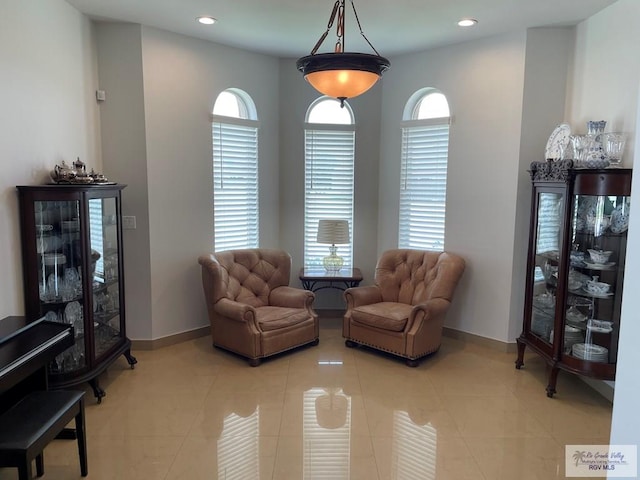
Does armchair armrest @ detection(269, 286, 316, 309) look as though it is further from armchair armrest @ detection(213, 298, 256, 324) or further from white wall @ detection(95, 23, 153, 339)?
white wall @ detection(95, 23, 153, 339)

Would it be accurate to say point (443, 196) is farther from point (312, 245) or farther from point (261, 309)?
point (261, 309)

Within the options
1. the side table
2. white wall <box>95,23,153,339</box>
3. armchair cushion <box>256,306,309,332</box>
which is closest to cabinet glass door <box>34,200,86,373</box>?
white wall <box>95,23,153,339</box>

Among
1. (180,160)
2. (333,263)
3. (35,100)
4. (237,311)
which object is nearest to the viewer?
(35,100)

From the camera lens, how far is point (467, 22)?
4.02 m

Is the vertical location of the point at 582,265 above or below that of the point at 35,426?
above

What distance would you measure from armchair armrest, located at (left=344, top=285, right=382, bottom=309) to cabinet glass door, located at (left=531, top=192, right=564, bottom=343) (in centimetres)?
150

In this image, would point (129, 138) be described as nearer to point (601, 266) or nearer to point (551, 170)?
point (551, 170)

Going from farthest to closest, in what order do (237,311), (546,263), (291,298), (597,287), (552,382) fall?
(291,298) → (237,311) → (546,263) → (552,382) → (597,287)

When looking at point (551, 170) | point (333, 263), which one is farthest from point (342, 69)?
point (333, 263)

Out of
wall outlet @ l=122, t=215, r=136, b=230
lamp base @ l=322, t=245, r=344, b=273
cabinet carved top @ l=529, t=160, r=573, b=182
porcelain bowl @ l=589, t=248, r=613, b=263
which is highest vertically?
cabinet carved top @ l=529, t=160, r=573, b=182

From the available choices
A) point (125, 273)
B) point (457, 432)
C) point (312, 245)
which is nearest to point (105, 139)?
point (125, 273)

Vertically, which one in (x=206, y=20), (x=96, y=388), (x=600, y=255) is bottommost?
(x=96, y=388)

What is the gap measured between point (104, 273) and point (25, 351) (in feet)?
4.56

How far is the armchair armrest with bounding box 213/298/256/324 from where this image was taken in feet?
13.7
